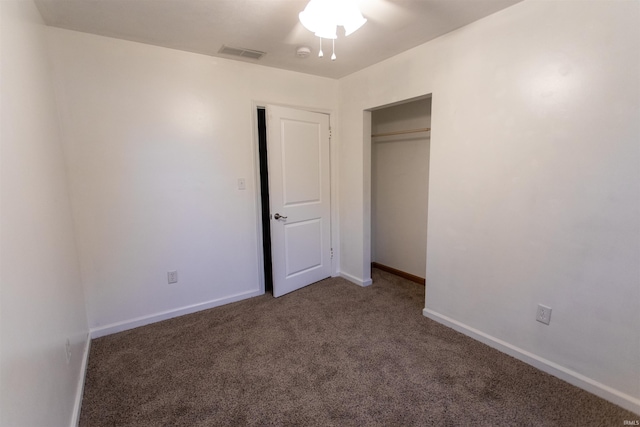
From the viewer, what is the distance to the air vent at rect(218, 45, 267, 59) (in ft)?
8.42

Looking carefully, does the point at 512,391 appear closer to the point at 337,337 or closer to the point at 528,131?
the point at 337,337

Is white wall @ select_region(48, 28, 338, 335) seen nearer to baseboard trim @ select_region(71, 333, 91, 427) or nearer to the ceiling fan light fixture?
baseboard trim @ select_region(71, 333, 91, 427)

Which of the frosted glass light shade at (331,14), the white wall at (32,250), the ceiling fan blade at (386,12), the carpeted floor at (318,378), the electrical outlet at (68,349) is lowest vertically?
the carpeted floor at (318,378)

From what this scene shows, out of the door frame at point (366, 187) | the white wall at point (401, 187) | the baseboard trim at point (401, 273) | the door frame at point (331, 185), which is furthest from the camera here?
the baseboard trim at point (401, 273)

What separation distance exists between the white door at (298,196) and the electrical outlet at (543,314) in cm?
214

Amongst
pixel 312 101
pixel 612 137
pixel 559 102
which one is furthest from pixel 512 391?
pixel 312 101

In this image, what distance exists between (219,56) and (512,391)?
11.1 ft

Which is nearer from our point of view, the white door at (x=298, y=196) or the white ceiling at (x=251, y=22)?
the white ceiling at (x=251, y=22)

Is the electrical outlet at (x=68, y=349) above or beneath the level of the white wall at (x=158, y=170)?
beneath

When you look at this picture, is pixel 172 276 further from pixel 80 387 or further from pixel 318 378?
pixel 318 378

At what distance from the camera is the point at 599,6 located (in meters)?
1.63

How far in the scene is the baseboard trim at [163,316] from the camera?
98.8 inches

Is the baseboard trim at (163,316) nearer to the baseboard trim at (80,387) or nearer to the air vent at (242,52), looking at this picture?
the baseboard trim at (80,387)

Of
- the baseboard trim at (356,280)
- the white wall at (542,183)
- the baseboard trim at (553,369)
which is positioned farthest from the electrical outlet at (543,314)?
the baseboard trim at (356,280)
